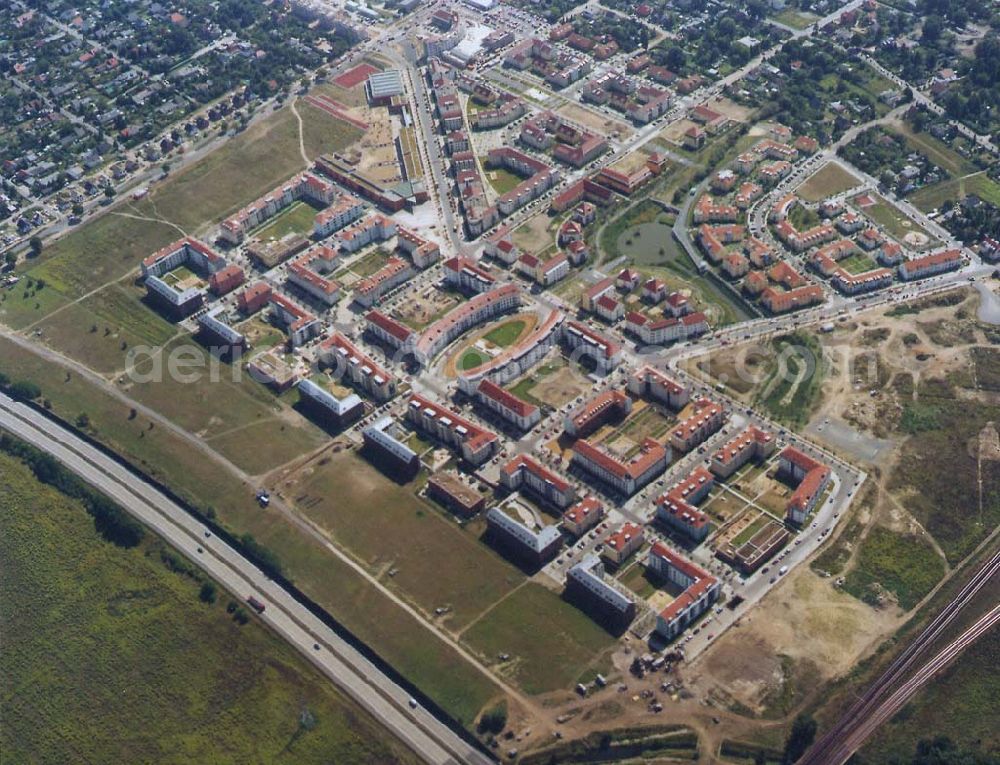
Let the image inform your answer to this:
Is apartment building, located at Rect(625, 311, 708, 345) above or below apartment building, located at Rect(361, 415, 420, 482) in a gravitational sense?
above

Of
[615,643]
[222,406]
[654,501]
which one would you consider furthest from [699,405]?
[222,406]

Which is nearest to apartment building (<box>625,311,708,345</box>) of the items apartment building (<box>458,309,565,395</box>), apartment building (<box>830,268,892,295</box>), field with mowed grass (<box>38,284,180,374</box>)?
apartment building (<box>458,309,565,395</box>)

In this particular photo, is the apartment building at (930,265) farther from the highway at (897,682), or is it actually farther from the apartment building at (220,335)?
the apartment building at (220,335)

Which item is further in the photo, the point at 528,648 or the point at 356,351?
the point at 356,351

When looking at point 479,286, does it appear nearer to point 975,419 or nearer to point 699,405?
point 699,405

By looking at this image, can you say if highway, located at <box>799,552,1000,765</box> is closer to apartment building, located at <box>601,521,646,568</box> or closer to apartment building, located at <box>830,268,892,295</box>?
apartment building, located at <box>601,521,646,568</box>

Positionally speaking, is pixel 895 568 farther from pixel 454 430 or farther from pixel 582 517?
pixel 454 430
